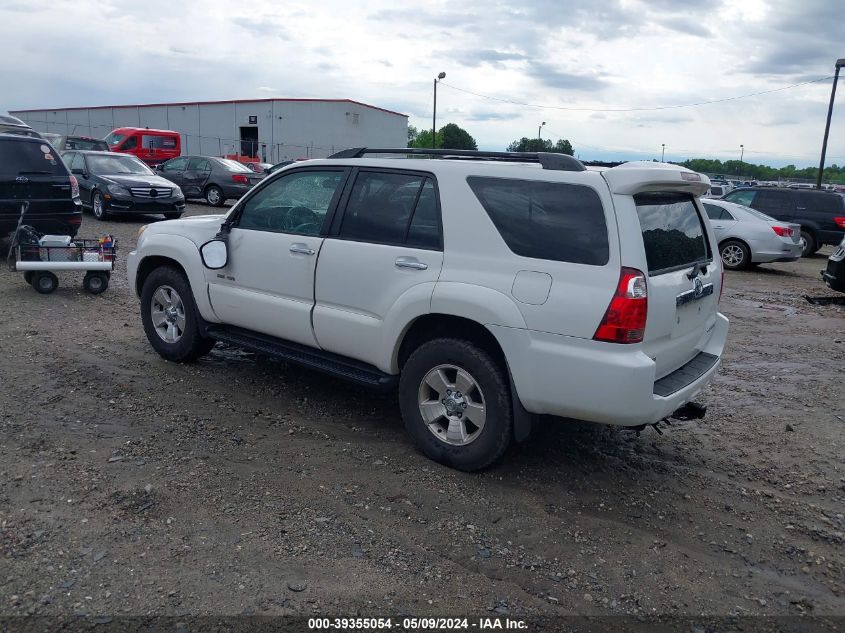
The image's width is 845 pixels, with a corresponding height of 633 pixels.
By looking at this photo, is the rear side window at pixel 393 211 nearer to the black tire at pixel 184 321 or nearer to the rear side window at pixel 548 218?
the rear side window at pixel 548 218

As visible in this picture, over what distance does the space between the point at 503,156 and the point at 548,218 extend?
0.71 metres

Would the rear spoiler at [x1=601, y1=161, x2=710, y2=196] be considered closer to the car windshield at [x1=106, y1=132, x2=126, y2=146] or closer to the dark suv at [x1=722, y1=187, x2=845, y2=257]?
the dark suv at [x1=722, y1=187, x2=845, y2=257]

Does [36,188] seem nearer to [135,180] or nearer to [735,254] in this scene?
[135,180]

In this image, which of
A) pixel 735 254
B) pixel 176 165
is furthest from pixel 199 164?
pixel 735 254

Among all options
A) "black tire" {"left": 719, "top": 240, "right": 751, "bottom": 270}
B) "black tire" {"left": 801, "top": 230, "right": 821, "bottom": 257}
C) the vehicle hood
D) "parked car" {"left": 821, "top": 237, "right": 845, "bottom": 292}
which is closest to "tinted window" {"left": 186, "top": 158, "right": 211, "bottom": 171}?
the vehicle hood

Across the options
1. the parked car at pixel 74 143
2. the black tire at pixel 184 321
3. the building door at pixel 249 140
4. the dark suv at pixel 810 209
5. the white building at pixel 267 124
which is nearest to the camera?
the black tire at pixel 184 321

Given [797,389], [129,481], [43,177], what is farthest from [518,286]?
[43,177]

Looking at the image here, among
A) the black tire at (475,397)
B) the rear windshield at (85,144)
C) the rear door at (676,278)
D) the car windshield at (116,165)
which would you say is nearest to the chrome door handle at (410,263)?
the black tire at (475,397)

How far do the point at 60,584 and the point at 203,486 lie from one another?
1.04 meters

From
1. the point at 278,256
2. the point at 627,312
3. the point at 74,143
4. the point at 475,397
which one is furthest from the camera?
the point at 74,143

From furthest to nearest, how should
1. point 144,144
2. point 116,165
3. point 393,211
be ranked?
point 144,144
point 116,165
point 393,211

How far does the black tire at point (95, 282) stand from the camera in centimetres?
896

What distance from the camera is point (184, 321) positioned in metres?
6.07

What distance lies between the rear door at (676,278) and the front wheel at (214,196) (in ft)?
60.9
